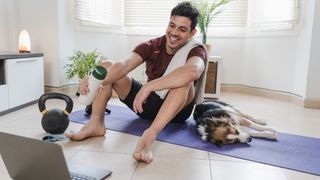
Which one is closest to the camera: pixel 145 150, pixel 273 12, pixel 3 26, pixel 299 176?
pixel 299 176

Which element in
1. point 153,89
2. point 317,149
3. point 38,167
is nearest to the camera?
point 38,167

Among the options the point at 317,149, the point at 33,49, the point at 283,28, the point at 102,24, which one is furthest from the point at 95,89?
the point at 283,28

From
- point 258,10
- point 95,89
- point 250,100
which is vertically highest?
point 258,10

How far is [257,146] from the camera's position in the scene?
5.63 ft

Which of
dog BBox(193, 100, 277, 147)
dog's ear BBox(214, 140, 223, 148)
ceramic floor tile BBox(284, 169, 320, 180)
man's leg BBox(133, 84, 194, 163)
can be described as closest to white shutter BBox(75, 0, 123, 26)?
dog BBox(193, 100, 277, 147)

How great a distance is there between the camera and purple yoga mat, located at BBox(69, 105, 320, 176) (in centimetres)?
150

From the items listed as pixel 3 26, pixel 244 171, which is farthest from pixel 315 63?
pixel 3 26

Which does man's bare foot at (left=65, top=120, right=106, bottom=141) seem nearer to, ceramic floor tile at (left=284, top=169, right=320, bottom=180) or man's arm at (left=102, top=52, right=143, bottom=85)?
man's arm at (left=102, top=52, right=143, bottom=85)

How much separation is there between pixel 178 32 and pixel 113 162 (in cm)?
84

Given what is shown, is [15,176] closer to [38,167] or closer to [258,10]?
[38,167]

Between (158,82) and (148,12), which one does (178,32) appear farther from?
(148,12)

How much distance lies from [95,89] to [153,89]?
1.07ft

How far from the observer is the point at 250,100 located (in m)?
3.25

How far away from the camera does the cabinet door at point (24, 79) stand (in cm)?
230
